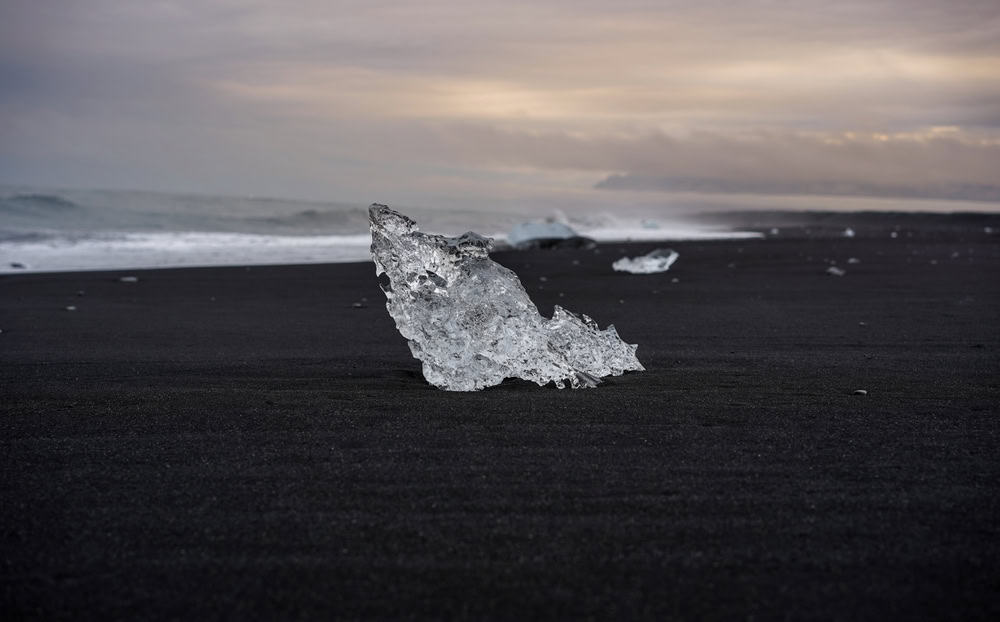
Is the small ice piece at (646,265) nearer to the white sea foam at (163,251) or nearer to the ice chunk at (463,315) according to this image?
the white sea foam at (163,251)

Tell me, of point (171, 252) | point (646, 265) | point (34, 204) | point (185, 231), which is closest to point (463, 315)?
point (646, 265)

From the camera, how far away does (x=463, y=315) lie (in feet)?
14.4

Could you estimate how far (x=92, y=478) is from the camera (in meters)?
2.92

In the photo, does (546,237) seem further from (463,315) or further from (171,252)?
(463,315)

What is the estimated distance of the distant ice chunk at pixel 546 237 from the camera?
57.2 ft

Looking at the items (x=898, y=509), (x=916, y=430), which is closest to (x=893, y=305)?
(x=916, y=430)

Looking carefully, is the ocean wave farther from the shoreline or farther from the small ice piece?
the small ice piece

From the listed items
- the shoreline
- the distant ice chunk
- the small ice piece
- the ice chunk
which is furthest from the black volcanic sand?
the distant ice chunk

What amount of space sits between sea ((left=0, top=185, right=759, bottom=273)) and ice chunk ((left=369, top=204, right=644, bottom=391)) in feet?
33.2

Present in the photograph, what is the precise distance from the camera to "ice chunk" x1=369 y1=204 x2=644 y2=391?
14.2 feet

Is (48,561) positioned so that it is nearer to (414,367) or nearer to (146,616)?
(146,616)

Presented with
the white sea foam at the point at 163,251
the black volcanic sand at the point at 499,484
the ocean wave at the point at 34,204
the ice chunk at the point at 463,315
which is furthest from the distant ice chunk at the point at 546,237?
the ocean wave at the point at 34,204

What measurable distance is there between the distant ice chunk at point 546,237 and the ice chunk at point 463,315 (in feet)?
42.3

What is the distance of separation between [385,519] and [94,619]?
828mm
